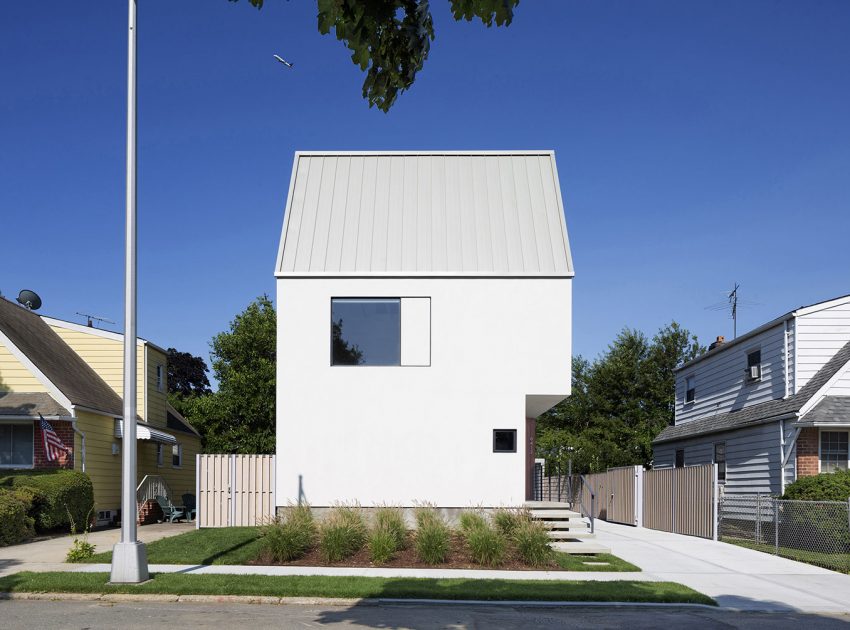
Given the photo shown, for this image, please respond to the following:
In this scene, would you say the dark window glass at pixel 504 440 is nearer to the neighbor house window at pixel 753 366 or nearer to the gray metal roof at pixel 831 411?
the gray metal roof at pixel 831 411

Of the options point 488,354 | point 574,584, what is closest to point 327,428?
point 488,354

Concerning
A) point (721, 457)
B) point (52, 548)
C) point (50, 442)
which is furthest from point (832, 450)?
point (50, 442)

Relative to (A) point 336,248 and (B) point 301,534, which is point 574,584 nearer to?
(B) point 301,534

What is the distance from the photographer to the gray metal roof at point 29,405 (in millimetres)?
21625

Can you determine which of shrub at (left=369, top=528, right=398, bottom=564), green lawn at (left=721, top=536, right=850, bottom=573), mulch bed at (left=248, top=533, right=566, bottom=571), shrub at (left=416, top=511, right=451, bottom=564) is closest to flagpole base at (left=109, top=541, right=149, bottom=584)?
mulch bed at (left=248, top=533, right=566, bottom=571)

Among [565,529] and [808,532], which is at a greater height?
[565,529]

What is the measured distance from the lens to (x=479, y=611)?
10.9 m

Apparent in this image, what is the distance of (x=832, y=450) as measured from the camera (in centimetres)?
2128

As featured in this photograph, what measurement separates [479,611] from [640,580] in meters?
3.57

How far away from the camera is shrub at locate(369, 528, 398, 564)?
14.5 m

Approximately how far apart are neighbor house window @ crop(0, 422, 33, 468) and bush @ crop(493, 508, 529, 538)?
13335 mm

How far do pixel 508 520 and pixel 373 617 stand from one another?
6.08 metres

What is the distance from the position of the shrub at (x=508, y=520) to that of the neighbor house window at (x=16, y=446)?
43.7 feet

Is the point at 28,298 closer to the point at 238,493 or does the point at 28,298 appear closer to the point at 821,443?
the point at 238,493
